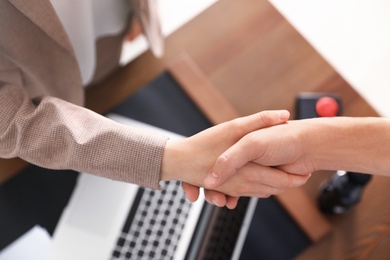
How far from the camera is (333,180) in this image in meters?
0.74

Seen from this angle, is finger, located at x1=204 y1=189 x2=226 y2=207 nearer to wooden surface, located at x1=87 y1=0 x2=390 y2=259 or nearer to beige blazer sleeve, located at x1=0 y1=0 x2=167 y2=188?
beige blazer sleeve, located at x1=0 y1=0 x2=167 y2=188

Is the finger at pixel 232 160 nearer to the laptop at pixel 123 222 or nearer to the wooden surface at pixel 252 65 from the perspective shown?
the laptop at pixel 123 222

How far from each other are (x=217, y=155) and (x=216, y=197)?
0.20 ft

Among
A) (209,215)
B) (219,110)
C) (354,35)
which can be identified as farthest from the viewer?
(219,110)

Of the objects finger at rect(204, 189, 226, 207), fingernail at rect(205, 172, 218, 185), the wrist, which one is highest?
the wrist

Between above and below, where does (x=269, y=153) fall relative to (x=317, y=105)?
above

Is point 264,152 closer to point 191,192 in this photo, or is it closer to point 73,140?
point 191,192

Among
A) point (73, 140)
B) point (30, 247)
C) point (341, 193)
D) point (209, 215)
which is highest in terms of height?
point (73, 140)

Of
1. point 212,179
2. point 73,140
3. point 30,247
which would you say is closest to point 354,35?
point 212,179

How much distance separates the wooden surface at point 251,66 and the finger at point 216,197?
0.23 m

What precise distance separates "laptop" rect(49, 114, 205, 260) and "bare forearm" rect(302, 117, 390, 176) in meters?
0.22

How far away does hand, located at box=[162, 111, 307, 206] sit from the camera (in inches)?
23.9

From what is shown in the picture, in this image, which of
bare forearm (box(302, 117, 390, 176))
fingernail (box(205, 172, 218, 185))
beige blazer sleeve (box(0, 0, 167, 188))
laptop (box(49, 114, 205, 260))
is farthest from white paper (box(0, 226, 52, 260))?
bare forearm (box(302, 117, 390, 176))

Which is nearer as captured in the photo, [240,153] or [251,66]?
[240,153]
